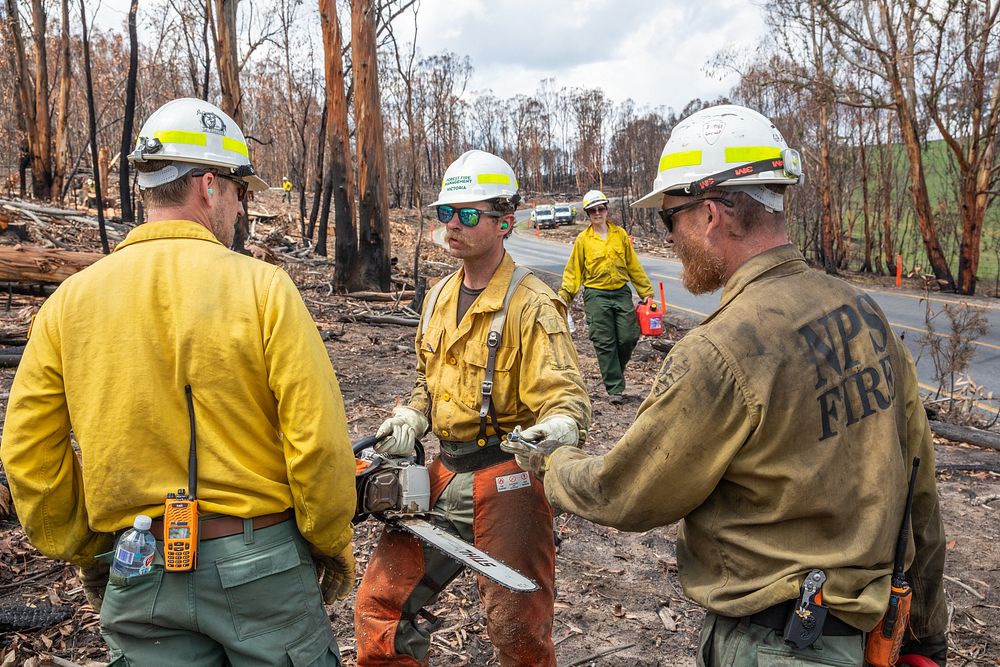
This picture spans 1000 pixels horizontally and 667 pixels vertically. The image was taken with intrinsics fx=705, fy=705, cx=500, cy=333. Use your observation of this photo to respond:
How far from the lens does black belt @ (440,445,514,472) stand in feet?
9.47

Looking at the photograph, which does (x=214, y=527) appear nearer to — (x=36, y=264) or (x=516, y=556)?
(x=516, y=556)

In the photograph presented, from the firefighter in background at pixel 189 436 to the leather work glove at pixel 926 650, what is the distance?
5.65 feet

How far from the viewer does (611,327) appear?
797 cm

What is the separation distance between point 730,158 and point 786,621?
1.22 metres

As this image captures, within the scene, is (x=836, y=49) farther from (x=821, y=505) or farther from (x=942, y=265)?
(x=821, y=505)

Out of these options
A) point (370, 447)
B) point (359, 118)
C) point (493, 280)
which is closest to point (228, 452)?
point (370, 447)

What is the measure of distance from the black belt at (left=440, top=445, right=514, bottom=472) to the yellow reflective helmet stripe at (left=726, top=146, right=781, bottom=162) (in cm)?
146

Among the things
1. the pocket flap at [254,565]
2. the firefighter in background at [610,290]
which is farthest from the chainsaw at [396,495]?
the firefighter in background at [610,290]

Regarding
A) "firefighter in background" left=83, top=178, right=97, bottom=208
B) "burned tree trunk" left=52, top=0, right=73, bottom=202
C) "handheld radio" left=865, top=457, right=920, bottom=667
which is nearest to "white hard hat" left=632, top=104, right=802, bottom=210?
"handheld radio" left=865, top=457, right=920, bottom=667

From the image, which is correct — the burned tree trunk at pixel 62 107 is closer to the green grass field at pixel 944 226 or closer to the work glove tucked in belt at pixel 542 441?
the work glove tucked in belt at pixel 542 441

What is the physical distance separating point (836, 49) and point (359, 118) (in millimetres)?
14395

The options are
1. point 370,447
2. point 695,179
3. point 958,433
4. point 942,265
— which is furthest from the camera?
point 942,265

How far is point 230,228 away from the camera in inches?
89.9

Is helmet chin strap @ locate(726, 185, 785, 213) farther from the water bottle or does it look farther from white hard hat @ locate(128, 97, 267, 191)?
the water bottle
